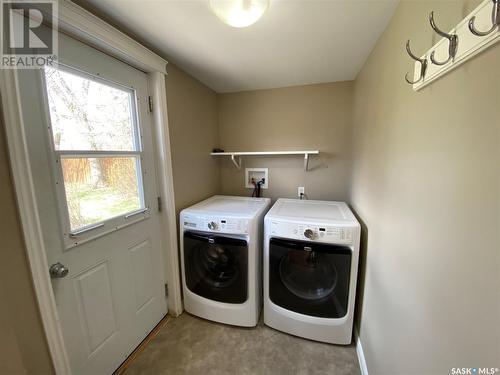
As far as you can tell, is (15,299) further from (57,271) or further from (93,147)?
(93,147)

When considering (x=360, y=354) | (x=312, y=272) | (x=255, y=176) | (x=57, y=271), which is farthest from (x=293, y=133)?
(x=57, y=271)

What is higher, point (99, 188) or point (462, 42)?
point (462, 42)

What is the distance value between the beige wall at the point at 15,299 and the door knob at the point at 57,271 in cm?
9

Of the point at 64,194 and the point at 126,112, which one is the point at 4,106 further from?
the point at 126,112

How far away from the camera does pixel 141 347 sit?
58.1 inches

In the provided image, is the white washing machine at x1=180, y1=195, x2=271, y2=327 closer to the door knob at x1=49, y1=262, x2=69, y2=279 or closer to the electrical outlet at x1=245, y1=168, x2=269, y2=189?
the electrical outlet at x1=245, y1=168, x2=269, y2=189

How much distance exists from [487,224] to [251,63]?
1659mm

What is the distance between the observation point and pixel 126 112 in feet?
4.39

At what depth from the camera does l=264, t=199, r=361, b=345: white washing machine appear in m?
1.34

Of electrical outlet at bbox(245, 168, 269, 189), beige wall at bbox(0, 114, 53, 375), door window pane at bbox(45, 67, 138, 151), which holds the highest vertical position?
door window pane at bbox(45, 67, 138, 151)

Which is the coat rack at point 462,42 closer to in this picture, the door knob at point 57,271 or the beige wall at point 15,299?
the beige wall at point 15,299

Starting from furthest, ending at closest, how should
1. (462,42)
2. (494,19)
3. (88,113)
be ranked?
(88,113)
(462,42)
(494,19)

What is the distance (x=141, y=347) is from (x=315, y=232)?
5.03 feet

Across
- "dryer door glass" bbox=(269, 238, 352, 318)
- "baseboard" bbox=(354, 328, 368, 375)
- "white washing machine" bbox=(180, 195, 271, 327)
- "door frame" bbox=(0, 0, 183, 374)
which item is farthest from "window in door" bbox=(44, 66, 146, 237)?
"baseboard" bbox=(354, 328, 368, 375)
